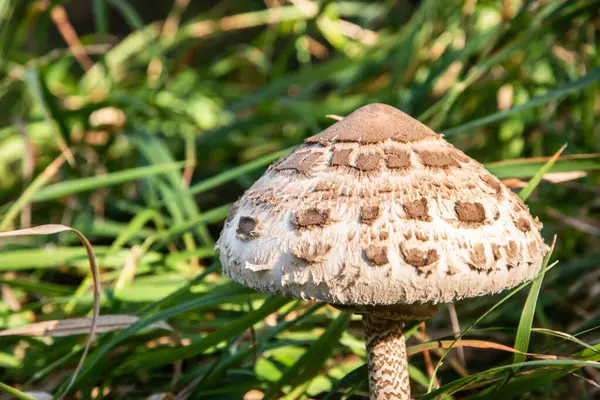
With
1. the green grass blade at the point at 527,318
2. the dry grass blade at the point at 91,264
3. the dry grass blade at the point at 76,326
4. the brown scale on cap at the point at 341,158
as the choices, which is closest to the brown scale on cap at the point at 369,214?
the brown scale on cap at the point at 341,158

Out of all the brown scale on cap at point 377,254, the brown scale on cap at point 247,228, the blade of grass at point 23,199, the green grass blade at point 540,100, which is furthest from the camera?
the blade of grass at point 23,199

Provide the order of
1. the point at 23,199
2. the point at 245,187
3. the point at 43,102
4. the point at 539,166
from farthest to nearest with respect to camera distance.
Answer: the point at 245,187 → the point at 43,102 → the point at 23,199 → the point at 539,166

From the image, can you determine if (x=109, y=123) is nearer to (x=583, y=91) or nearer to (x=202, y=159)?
(x=202, y=159)

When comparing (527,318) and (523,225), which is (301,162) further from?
(527,318)

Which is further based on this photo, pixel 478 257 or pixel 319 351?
pixel 319 351

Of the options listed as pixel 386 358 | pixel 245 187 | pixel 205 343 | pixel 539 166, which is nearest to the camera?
pixel 386 358

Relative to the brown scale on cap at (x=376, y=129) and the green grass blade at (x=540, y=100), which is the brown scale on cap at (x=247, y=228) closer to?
the brown scale on cap at (x=376, y=129)

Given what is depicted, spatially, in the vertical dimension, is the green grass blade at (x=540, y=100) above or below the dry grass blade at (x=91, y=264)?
above

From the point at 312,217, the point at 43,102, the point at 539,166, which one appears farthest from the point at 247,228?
the point at 43,102
